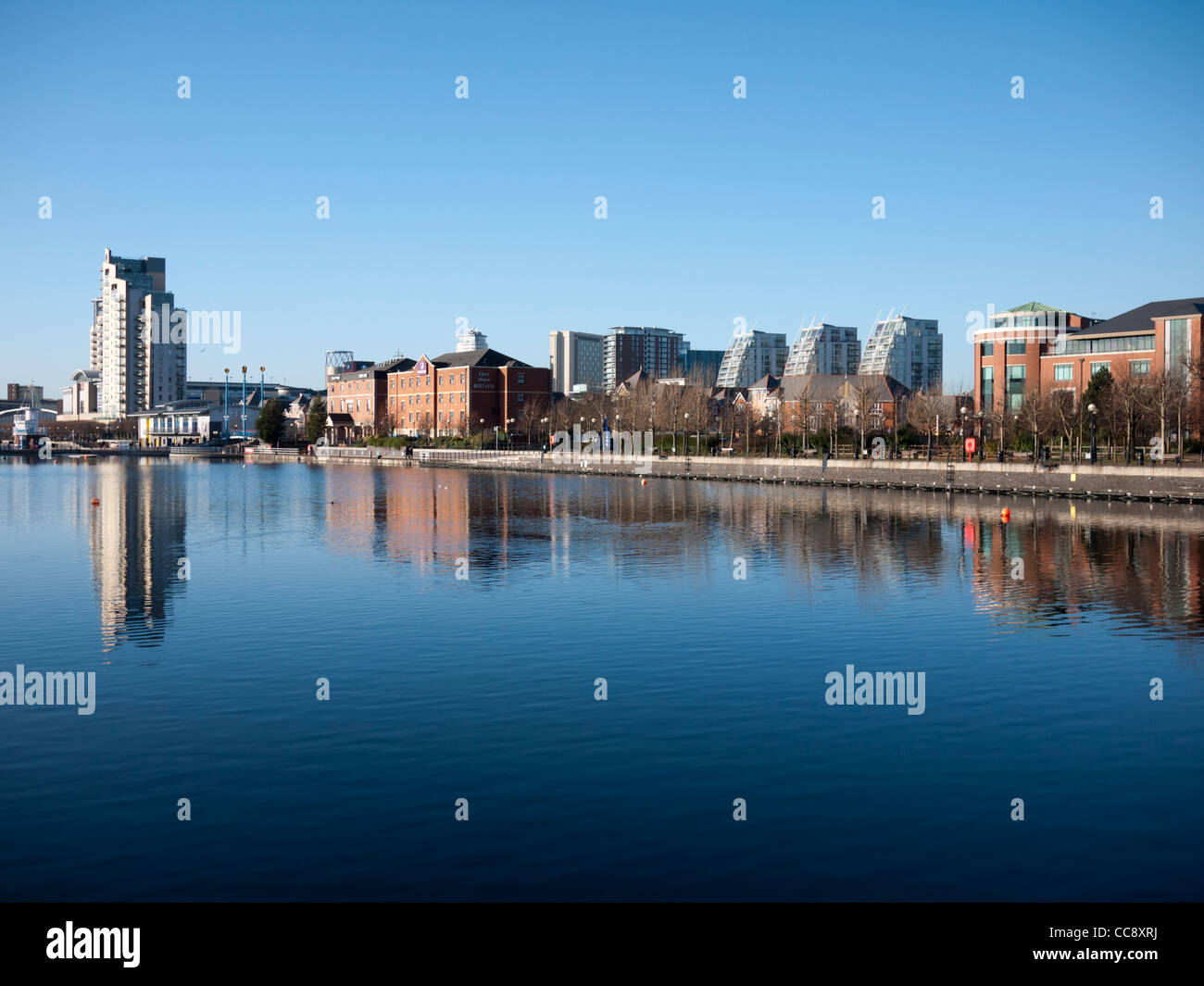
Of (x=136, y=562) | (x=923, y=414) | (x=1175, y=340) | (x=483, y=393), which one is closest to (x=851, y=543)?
(x=136, y=562)

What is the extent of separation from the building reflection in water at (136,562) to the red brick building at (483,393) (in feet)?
238

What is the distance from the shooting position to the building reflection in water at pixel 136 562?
19391 millimetres

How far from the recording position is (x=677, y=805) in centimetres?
1019

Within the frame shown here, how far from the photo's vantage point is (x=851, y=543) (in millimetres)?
33625

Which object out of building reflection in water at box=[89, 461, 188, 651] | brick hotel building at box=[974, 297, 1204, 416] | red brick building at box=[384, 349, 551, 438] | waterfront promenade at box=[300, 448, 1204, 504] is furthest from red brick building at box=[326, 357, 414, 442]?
building reflection in water at box=[89, 461, 188, 651]

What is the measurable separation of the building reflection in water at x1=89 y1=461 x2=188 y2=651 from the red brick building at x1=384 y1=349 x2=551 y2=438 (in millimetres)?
72664

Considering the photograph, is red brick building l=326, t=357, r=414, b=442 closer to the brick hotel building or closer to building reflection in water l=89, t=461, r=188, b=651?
the brick hotel building

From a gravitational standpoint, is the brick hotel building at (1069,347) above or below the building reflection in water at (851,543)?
above

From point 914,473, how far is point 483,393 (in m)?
75.5

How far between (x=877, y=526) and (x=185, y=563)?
77.5 ft

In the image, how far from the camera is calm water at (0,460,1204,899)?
29.2ft

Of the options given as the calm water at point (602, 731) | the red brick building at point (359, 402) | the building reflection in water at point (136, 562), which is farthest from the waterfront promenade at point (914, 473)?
the red brick building at point (359, 402)

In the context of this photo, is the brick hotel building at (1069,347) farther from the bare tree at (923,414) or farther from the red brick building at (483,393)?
the red brick building at (483,393)
